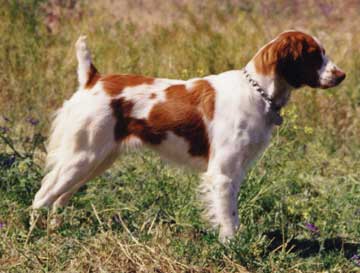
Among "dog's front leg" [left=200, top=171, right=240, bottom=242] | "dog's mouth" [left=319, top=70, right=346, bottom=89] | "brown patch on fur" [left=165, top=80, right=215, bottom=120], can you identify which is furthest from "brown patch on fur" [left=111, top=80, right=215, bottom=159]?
"dog's mouth" [left=319, top=70, right=346, bottom=89]

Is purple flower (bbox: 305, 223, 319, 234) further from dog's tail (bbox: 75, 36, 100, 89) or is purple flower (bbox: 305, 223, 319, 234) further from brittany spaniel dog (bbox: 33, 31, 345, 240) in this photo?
dog's tail (bbox: 75, 36, 100, 89)

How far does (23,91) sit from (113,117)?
8.58 feet

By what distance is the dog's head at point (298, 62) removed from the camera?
4.88 meters

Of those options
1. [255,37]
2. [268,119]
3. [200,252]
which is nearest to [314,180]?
[268,119]

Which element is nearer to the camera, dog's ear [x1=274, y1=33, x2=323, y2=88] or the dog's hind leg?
dog's ear [x1=274, y1=33, x2=323, y2=88]

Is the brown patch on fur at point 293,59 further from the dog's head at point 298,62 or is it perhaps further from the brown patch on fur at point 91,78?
the brown patch on fur at point 91,78

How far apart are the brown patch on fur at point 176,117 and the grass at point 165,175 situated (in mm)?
461

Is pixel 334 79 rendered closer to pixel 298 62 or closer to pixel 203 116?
pixel 298 62

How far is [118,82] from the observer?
16.6 ft

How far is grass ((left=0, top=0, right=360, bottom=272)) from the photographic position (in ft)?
15.0

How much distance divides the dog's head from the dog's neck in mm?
25

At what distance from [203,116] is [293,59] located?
0.64 m

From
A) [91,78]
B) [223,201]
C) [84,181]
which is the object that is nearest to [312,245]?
[223,201]

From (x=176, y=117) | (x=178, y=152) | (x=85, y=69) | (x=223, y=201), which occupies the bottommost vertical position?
(x=223, y=201)
